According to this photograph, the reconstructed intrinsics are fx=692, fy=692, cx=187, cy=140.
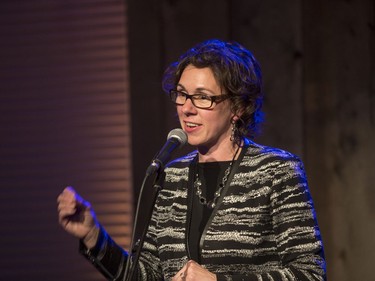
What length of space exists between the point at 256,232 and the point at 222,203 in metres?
0.17

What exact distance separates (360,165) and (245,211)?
1505 millimetres

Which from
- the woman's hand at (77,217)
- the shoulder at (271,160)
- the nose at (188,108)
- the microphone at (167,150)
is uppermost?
the nose at (188,108)

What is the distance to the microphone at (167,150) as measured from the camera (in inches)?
82.0

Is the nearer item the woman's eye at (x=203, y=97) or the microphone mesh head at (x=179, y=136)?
the microphone mesh head at (x=179, y=136)

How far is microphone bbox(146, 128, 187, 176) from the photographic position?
82.0 inches

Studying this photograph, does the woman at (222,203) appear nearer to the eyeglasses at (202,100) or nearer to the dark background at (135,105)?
the eyeglasses at (202,100)

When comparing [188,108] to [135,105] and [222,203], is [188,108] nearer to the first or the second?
[222,203]

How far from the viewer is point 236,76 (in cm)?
252

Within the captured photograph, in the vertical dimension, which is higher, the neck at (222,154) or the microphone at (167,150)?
the microphone at (167,150)

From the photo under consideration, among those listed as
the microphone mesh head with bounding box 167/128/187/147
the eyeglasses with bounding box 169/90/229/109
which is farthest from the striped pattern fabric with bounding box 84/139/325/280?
the microphone mesh head with bounding box 167/128/187/147

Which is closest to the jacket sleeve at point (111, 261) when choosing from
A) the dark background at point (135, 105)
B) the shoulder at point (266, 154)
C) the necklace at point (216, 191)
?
the necklace at point (216, 191)

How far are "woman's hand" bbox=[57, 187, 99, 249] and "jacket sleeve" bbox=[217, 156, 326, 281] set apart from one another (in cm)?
49

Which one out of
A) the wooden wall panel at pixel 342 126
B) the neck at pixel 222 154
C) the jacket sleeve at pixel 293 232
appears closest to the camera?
the jacket sleeve at pixel 293 232

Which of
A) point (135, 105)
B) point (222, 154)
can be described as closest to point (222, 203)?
point (222, 154)
